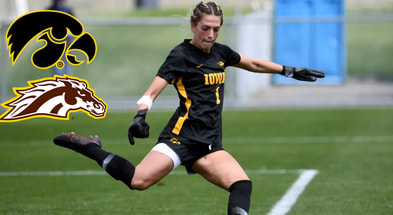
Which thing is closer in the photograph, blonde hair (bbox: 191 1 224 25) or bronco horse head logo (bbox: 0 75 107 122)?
blonde hair (bbox: 191 1 224 25)

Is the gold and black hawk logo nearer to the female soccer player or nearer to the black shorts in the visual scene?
the female soccer player

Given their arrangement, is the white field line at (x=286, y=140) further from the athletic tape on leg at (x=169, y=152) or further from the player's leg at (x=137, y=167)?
the athletic tape on leg at (x=169, y=152)

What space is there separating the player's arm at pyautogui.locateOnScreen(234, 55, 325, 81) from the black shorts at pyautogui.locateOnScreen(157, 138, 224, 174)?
814 mm

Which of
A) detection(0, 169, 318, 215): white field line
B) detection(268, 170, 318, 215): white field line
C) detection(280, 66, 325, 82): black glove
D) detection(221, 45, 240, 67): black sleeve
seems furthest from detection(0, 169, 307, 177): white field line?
detection(221, 45, 240, 67): black sleeve

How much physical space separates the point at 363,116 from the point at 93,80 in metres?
7.90

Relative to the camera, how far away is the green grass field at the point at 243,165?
7.78 m

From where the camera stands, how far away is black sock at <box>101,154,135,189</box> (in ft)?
19.6

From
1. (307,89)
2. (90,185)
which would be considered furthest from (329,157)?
(307,89)

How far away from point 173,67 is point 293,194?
3.02 m

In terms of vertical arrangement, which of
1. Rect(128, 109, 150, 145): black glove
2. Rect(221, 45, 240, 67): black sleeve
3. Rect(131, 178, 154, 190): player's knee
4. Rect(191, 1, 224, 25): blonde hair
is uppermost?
Rect(191, 1, 224, 25): blonde hair

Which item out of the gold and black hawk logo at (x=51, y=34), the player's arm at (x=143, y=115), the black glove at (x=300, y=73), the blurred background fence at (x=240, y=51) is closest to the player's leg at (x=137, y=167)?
the player's arm at (x=143, y=115)

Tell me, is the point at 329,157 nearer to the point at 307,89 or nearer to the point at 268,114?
the point at 268,114

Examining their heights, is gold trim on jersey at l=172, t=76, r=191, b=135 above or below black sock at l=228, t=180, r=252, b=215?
above

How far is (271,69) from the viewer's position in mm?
6559
